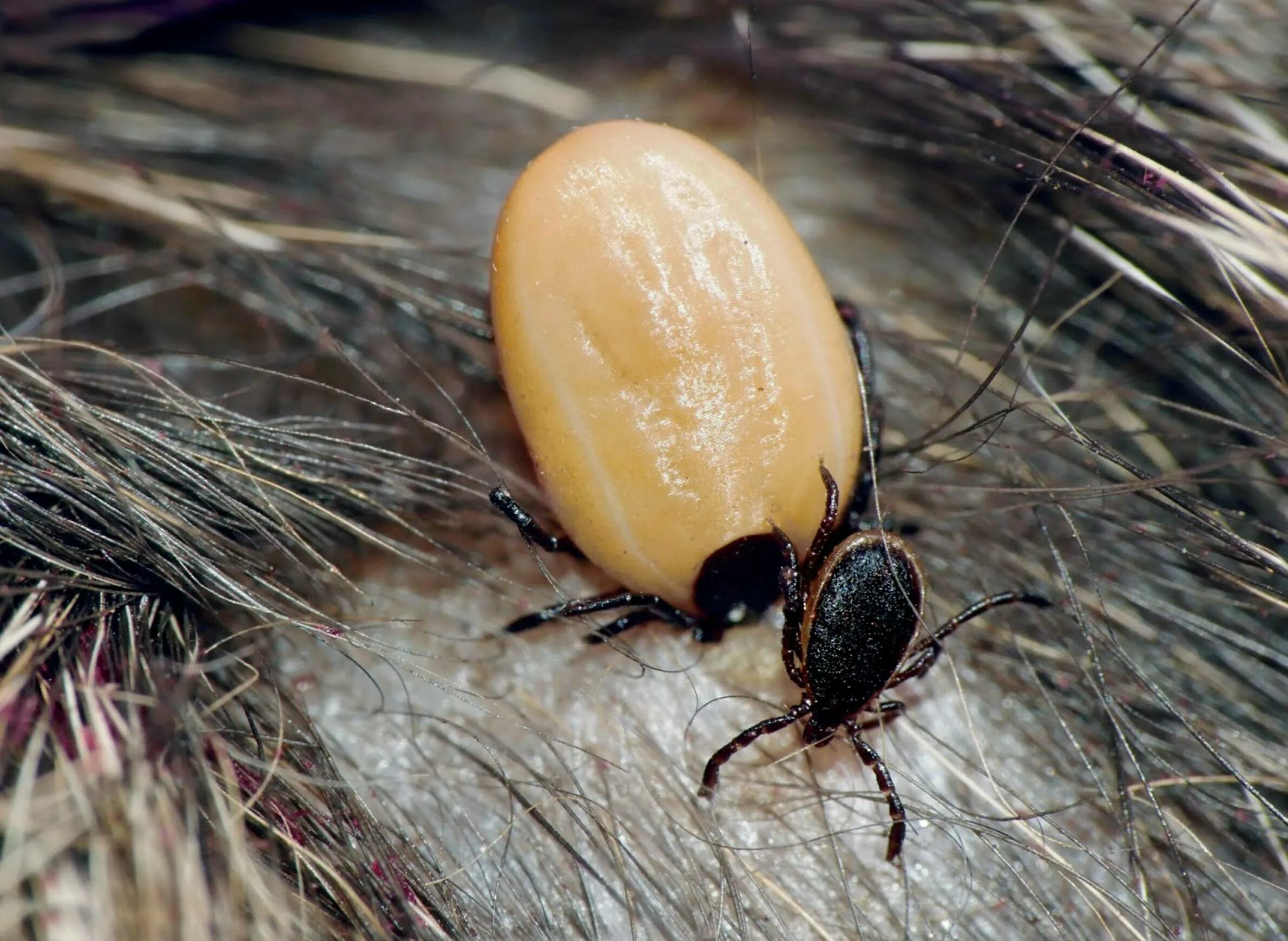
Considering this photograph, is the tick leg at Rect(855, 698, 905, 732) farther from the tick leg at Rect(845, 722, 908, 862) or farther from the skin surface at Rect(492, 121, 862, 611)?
the skin surface at Rect(492, 121, 862, 611)

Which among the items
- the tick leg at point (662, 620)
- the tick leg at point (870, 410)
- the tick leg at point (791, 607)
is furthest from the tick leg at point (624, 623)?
the tick leg at point (870, 410)

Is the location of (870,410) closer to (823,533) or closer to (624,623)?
(823,533)

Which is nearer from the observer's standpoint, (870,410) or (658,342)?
(658,342)

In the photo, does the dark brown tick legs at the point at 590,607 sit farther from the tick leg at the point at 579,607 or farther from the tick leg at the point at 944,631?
the tick leg at the point at 944,631

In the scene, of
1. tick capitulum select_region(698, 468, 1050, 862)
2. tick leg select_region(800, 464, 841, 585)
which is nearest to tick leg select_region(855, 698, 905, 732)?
tick capitulum select_region(698, 468, 1050, 862)

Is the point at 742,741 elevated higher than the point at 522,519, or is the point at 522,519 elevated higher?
the point at 522,519

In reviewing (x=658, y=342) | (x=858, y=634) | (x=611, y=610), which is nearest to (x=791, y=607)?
(x=858, y=634)

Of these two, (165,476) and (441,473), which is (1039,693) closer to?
(441,473)

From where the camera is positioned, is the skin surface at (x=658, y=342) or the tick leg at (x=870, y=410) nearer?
the skin surface at (x=658, y=342)

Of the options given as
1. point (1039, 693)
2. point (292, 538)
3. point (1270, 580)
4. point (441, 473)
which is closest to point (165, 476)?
point (292, 538)
